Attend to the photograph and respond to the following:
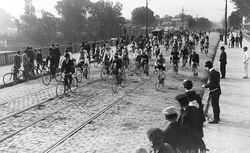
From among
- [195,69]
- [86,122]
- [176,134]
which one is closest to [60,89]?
[86,122]

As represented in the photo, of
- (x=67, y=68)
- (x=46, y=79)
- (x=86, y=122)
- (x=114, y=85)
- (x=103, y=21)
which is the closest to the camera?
(x=86, y=122)

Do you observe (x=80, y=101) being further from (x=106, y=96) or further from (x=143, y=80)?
(x=143, y=80)

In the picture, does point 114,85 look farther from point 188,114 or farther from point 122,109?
point 188,114

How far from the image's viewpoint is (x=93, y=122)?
11828 mm

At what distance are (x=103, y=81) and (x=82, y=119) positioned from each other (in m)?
8.56

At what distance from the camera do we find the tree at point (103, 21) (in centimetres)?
8769

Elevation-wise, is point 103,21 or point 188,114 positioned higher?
point 103,21

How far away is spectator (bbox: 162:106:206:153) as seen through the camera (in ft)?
18.0

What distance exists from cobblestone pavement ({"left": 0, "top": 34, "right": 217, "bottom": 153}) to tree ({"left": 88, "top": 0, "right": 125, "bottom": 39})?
7057 centimetres

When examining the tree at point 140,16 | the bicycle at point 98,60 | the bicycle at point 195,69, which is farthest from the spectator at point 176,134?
the tree at point 140,16

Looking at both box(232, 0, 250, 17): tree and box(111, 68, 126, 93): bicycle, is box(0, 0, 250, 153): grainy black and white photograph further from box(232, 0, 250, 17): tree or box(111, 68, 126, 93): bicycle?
box(232, 0, 250, 17): tree

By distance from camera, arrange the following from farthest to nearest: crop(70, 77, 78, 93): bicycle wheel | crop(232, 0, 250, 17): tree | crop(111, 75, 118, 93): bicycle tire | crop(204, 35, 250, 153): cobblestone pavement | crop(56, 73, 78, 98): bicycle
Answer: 1. crop(232, 0, 250, 17): tree
2. crop(111, 75, 118, 93): bicycle tire
3. crop(70, 77, 78, 93): bicycle wheel
4. crop(56, 73, 78, 98): bicycle
5. crop(204, 35, 250, 153): cobblestone pavement

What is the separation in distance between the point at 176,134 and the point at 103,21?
274 ft

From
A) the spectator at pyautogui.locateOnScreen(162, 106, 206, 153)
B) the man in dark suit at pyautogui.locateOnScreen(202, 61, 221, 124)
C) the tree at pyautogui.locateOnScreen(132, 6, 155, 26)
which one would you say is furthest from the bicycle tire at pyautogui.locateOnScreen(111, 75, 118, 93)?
the tree at pyautogui.locateOnScreen(132, 6, 155, 26)
